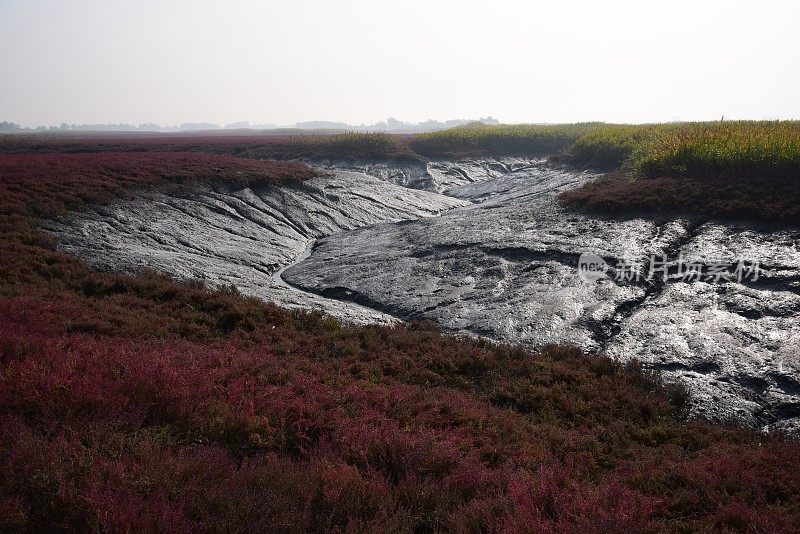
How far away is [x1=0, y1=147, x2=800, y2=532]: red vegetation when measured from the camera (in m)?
4.55

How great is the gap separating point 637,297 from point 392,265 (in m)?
7.70

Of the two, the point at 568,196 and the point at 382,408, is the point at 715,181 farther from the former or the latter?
the point at 382,408

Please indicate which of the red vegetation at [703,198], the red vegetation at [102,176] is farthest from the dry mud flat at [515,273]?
the red vegetation at [102,176]

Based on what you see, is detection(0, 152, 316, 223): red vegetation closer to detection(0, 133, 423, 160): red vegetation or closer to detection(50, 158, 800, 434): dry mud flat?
detection(50, 158, 800, 434): dry mud flat

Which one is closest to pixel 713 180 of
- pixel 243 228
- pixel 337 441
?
A: pixel 337 441

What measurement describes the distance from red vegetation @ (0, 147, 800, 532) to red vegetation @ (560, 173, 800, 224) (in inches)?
343

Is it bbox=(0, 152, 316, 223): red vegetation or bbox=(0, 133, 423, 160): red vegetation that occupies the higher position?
A: bbox=(0, 133, 423, 160): red vegetation

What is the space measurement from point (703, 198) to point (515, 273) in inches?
288

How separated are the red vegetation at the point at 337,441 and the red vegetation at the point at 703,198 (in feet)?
28.6

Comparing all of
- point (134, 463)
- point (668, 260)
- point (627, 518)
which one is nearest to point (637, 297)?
point (668, 260)

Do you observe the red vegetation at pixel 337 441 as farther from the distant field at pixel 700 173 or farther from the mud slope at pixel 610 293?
the distant field at pixel 700 173

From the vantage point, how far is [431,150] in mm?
49844
